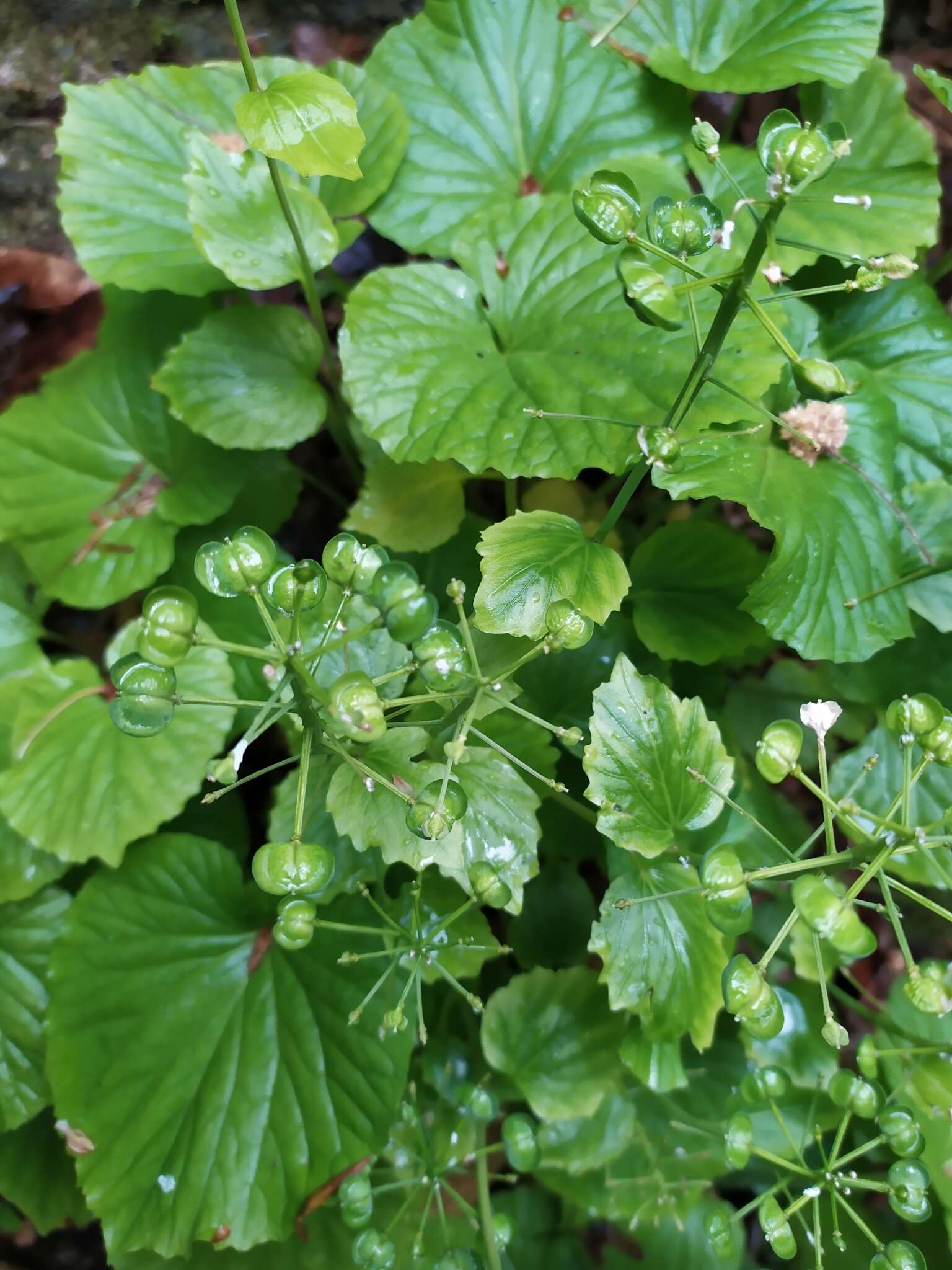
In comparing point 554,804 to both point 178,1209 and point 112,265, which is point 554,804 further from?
point 112,265

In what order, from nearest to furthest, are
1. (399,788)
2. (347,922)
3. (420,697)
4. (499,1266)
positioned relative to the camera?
(420,697) < (399,788) < (499,1266) < (347,922)

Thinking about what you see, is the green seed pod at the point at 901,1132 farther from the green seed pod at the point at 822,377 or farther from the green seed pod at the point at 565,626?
the green seed pod at the point at 822,377

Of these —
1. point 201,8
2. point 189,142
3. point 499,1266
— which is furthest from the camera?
point 201,8

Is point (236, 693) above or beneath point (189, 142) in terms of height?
beneath

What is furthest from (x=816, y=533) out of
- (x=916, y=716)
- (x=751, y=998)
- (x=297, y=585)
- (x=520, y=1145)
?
(x=520, y=1145)

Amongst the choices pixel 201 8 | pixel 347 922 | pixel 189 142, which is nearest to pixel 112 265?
pixel 189 142

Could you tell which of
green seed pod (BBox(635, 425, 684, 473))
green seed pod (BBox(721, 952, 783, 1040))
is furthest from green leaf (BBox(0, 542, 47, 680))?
green seed pod (BBox(721, 952, 783, 1040))

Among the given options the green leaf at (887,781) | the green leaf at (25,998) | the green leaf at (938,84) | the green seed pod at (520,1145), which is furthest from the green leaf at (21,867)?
the green leaf at (938,84)
